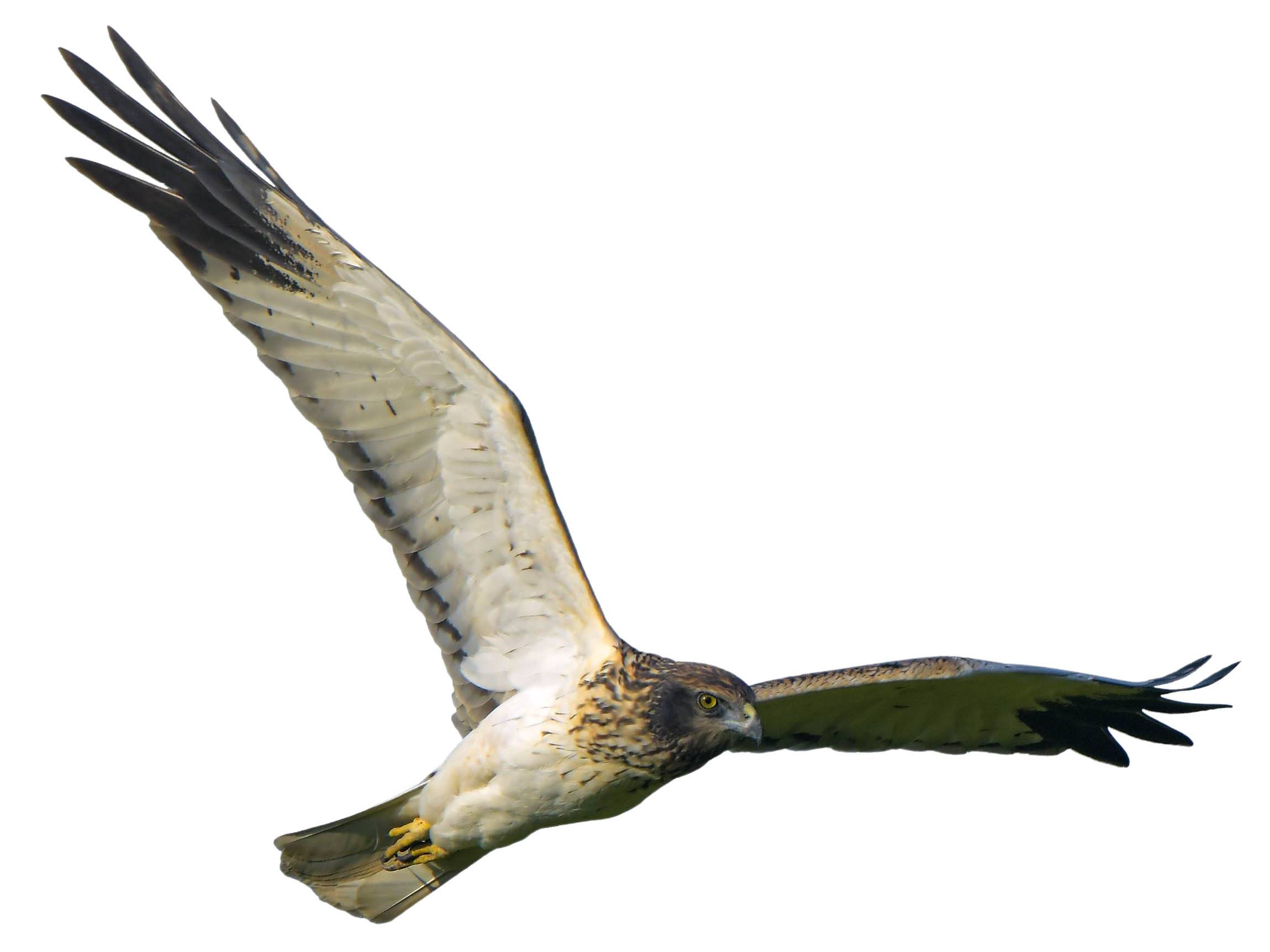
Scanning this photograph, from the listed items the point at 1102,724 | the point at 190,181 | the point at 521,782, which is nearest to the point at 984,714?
the point at 1102,724

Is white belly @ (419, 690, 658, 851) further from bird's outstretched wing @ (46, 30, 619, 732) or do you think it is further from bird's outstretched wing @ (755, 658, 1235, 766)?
bird's outstretched wing @ (755, 658, 1235, 766)

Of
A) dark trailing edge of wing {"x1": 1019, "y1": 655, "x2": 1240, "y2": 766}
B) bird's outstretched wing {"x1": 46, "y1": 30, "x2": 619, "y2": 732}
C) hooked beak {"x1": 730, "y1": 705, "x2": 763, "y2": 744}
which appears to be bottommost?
dark trailing edge of wing {"x1": 1019, "y1": 655, "x2": 1240, "y2": 766}

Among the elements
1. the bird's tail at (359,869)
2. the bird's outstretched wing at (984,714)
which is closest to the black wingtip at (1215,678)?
the bird's outstretched wing at (984,714)

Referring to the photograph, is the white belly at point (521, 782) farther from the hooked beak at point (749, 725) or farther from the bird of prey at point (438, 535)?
Answer: the hooked beak at point (749, 725)

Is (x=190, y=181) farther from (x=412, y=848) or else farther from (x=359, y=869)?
(x=359, y=869)

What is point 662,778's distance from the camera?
31.2ft

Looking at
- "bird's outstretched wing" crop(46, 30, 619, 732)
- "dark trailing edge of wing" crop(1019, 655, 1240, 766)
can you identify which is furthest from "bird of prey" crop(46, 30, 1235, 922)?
"dark trailing edge of wing" crop(1019, 655, 1240, 766)

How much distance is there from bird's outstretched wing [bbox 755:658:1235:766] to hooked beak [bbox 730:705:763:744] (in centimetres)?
118

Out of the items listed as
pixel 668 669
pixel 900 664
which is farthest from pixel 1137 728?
pixel 668 669

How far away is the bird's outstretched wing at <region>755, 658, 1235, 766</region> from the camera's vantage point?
10961 millimetres

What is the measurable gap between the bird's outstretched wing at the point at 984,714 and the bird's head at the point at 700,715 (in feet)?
3.92

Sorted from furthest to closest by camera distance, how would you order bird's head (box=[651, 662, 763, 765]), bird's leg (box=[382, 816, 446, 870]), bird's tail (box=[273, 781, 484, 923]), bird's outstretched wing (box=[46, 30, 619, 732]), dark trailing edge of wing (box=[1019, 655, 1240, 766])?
1. dark trailing edge of wing (box=[1019, 655, 1240, 766])
2. bird's tail (box=[273, 781, 484, 923])
3. bird's leg (box=[382, 816, 446, 870])
4. bird's outstretched wing (box=[46, 30, 619, 732])
5. bird's head (box=[651, 662, 763, 765])

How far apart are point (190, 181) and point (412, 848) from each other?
3825mm

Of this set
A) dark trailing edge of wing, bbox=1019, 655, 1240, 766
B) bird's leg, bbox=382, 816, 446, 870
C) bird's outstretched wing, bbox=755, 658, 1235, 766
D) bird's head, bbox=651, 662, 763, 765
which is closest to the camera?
bird's head, bbox=651, 662, 763, 765
